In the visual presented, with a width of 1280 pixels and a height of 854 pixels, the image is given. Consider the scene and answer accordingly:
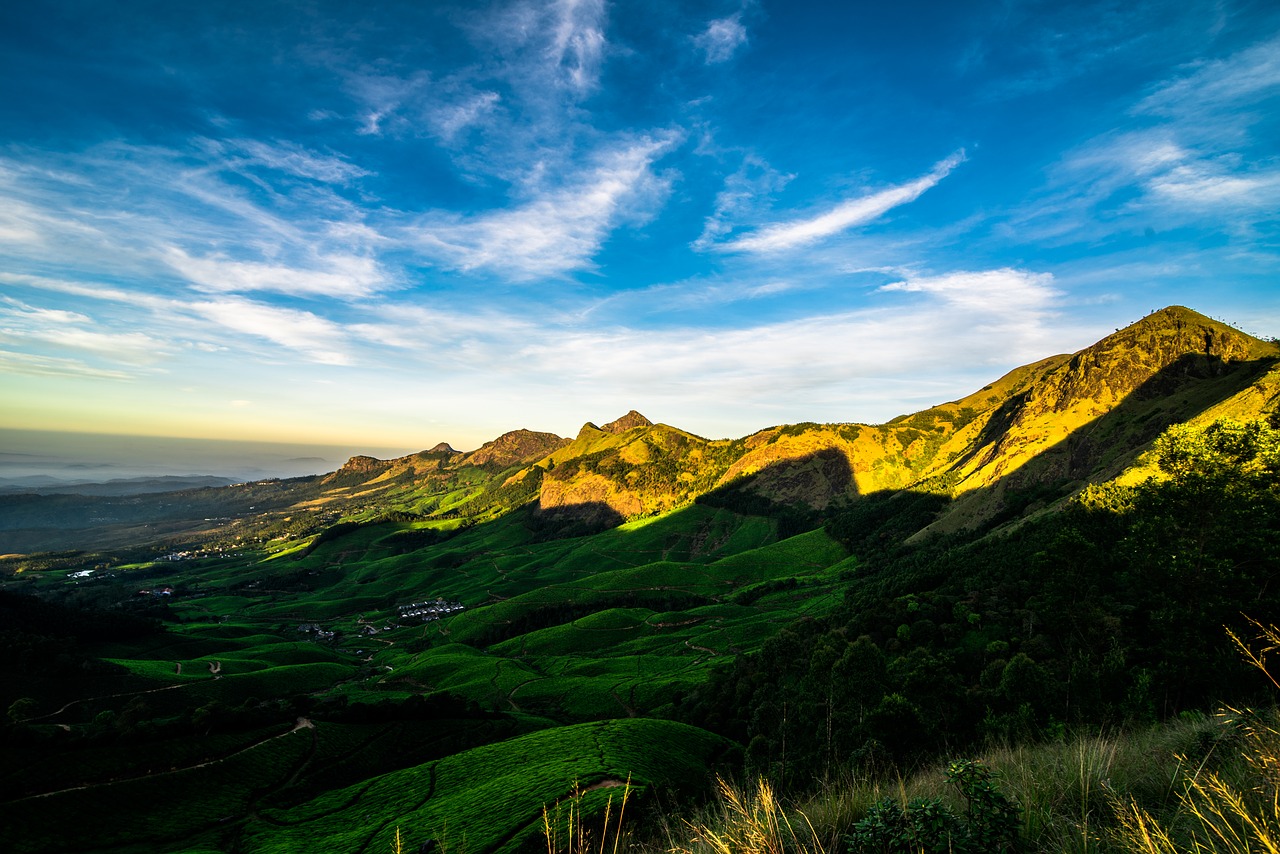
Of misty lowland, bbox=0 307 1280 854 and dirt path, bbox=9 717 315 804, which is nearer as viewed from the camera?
misty lowland, bbox=0 307 1280 854

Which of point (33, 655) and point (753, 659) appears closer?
point (753, 659)

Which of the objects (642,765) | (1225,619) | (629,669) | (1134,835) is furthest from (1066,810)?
(629,669)

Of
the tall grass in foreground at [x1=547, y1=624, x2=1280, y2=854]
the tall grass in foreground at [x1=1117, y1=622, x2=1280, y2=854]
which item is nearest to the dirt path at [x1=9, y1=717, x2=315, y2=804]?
the tall grass in foreground at [x1=547, y1=624, x2=1280, y2=854]

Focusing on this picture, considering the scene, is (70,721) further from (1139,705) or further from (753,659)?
(1139,705)

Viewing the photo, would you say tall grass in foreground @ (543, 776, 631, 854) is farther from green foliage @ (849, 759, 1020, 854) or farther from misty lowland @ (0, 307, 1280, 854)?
green foliage @ (849, 759, 1020, 854)

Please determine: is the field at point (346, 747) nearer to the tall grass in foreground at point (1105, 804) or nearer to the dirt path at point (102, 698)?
the dirt path at point (102, 698)

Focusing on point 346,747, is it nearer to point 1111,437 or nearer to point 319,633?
point 319,633

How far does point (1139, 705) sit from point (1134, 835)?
122 ft

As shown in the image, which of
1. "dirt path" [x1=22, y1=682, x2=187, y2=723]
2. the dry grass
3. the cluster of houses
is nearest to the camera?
the dry grass

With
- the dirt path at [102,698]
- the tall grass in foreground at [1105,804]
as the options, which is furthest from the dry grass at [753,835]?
the dirt path at [102,698]

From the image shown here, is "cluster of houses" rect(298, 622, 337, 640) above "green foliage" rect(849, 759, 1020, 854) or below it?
below

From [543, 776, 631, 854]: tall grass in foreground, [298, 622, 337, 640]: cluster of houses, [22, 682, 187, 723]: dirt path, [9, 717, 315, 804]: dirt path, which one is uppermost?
[543, 776, 631, 854]: tall grass in foreground

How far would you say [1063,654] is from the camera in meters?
46.1

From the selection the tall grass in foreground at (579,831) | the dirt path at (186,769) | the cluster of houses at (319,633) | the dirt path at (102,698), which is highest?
the tall grass in foreground at (579,831)
